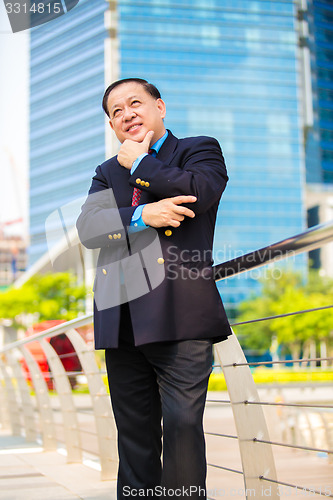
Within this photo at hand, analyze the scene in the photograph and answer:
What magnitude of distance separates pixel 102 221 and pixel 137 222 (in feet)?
0.34

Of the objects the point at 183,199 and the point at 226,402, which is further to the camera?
the point at 226,402

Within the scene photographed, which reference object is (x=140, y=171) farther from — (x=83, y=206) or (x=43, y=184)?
(x=43, y=184)

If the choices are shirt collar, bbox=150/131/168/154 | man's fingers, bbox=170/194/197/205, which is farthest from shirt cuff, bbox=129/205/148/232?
shirt collar, bbox=150/131/168/154

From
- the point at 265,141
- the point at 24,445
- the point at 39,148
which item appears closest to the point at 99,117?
the point at 39,148

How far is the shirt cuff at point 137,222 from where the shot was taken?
1664 millimetres

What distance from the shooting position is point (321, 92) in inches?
3275

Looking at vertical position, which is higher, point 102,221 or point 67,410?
point 102,221

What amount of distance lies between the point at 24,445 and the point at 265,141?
67069mm

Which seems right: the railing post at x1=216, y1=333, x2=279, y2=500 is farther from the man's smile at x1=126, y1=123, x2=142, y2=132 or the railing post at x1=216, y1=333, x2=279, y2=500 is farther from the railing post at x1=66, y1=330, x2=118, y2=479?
the railing post at x1=66, y1=330, x2=118, y2=479

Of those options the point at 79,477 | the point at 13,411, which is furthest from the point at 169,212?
the point at 13,411

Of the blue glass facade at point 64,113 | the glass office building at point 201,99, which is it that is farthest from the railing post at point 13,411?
the blue glass facade at point 64,113

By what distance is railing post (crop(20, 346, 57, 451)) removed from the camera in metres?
A: 4.52

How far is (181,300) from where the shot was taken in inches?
62.6

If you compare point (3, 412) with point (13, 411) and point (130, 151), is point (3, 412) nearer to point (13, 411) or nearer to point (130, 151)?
point (13, 411)
